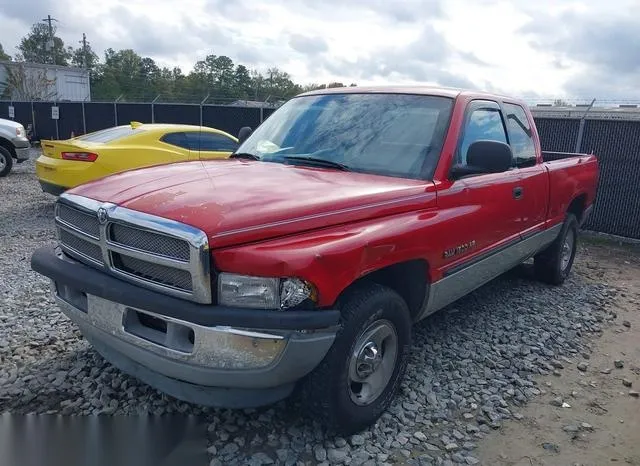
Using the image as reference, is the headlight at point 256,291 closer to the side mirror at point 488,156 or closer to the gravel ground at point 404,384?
the gravel ground at point 404,384

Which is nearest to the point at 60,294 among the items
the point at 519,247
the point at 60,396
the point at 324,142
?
the point at 60,396

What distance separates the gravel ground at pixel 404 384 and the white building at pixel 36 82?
36.2m

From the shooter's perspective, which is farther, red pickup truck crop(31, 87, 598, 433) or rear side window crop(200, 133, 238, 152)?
rear side window crop(200, 133, 238, 152)

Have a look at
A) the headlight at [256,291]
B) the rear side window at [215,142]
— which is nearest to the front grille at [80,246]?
the headlight at [256,291]

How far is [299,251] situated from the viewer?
2.53 metres

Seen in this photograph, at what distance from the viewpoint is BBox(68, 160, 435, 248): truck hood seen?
256 cm

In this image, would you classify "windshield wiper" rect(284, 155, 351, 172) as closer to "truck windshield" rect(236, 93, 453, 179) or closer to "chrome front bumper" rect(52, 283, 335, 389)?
"truck windshield" rect(236, 93, 453, 179)

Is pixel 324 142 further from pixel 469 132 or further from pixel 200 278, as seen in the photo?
pixel 200 278

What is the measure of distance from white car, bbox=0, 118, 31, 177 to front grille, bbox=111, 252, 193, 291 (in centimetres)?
1194

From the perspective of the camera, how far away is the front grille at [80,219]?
2889mm

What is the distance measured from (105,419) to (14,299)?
2.31m

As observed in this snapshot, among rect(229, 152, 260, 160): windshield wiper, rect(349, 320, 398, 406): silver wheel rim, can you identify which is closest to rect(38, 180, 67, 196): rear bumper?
rect(229, 152, 260, 160): windshield wiper

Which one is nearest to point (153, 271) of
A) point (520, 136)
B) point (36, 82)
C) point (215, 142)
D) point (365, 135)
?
point (365, 135)

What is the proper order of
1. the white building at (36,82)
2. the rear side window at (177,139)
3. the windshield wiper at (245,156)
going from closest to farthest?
the windshield wiper at (245,156), the rear side window at (177,139), the white building at (36,82)
